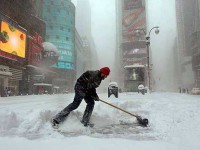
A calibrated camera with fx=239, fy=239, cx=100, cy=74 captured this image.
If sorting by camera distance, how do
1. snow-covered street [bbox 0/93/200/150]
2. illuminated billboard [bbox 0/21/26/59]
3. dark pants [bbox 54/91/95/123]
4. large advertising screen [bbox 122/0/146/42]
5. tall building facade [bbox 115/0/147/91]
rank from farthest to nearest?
large advertising screen [bbox 122/0/146/42] → tall building facade [bbox 115/0/147/91] → illuminated billboard [bbox 0/21/26/59] → dark pants [bbox 54/91/95/123] → snow-covered street [bbox 0/93/200/150]

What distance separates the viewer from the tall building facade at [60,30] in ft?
279

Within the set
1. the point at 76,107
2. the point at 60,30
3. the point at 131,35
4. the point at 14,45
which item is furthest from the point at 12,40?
the point at 131,35

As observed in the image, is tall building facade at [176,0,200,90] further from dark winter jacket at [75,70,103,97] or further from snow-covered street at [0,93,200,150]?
dark winter jacket at [75,70,103,97]

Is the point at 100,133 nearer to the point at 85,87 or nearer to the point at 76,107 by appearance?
the point at 76,107

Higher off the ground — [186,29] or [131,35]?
[186,29]

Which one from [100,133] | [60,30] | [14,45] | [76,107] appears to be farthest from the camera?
[60,30]

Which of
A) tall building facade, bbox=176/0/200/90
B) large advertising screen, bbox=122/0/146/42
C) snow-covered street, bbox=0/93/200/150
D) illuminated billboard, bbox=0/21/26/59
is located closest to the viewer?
snow-covered street, bbox=0/93/200/150

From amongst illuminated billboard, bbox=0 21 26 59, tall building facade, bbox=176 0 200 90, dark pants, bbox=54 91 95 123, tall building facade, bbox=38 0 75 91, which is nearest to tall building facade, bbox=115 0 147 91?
tall building facade, bbox=176 0 200 90

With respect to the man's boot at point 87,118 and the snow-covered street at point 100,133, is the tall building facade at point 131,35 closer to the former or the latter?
the snow-covered street at point 100,133

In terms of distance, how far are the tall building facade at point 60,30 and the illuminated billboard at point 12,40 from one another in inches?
1838

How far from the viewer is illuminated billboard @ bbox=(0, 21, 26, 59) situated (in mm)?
31172

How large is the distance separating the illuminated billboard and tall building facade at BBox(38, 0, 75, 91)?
46.7 meters

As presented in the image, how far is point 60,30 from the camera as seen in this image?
8581 cm

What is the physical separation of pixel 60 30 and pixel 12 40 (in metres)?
53.3
